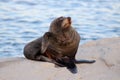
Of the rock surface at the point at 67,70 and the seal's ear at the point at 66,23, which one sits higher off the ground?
the seal's ear at the point at 66,23

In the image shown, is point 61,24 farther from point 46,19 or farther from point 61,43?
point 46,19

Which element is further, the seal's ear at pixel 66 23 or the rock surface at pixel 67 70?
the seal's ear at pixel 66 23

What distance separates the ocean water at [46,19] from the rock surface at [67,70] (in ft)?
9.21

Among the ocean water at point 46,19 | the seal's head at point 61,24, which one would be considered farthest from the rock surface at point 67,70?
the ocean water at point 46,19

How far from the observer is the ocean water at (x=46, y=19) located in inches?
475

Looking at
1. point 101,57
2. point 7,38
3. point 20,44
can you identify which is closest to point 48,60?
point 101,57

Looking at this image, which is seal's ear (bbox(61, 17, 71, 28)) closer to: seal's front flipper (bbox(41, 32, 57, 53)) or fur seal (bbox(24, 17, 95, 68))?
fur seal (bbox(24, 17, 95, 68))

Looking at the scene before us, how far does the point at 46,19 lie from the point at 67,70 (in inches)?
327

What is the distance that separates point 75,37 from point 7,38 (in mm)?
5165

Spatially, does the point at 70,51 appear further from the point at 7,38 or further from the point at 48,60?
the point at 7,38

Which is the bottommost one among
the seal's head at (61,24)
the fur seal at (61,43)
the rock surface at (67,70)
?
the rock surface at (67,70)

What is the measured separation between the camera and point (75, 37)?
7148 mm

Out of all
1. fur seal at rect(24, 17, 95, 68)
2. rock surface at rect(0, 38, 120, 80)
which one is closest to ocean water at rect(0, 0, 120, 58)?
rock surface at rect(0, 38, 120, 80)

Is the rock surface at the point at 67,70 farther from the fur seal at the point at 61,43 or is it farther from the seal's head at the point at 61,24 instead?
the seal's head at the point at 61,24
